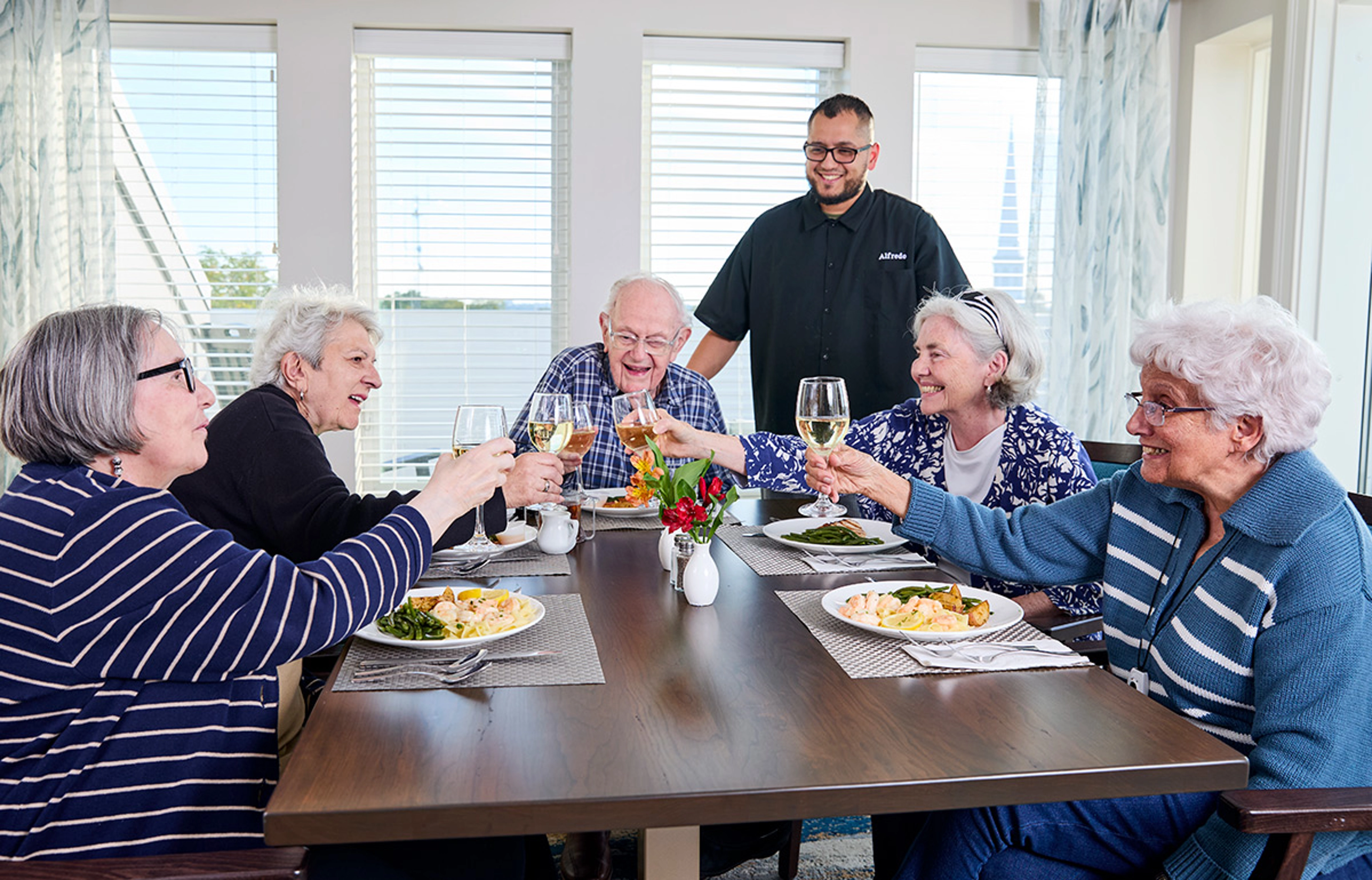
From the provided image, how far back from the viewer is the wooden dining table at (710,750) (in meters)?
1.01

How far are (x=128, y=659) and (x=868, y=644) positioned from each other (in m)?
0.92

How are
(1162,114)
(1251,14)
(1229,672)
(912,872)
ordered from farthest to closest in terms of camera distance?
(1162,114), (1251,14), (912,872), (1229,672)

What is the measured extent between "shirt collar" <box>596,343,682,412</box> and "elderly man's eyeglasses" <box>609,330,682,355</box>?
7 centimetres

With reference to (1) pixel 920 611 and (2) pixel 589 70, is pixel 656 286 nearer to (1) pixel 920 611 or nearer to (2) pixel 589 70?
(1) pixel 920 611

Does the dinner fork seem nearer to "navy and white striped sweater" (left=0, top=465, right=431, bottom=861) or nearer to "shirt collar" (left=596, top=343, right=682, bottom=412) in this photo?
"navy and white striped sweater" (left=0, top=465, right=431, bottom=861)

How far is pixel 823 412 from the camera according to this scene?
5.79 feet

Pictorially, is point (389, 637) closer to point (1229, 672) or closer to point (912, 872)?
point (912, 872)

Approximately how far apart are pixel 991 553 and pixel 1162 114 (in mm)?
3107

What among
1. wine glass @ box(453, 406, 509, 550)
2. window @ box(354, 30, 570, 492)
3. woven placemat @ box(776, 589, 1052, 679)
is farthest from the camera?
window @ box(354, 30, 570, 492)

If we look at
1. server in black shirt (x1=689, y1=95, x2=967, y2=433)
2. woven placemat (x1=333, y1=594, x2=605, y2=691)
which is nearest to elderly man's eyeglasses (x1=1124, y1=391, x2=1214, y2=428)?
woven placemat (x1=333, y1=594, x2=605, y2=691)

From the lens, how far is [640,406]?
1916mm

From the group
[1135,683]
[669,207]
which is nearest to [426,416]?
[669,207]

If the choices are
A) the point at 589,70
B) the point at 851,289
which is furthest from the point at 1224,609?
the point at 589,70

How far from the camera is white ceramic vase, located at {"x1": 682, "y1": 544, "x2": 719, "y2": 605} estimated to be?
1671 millimetres
